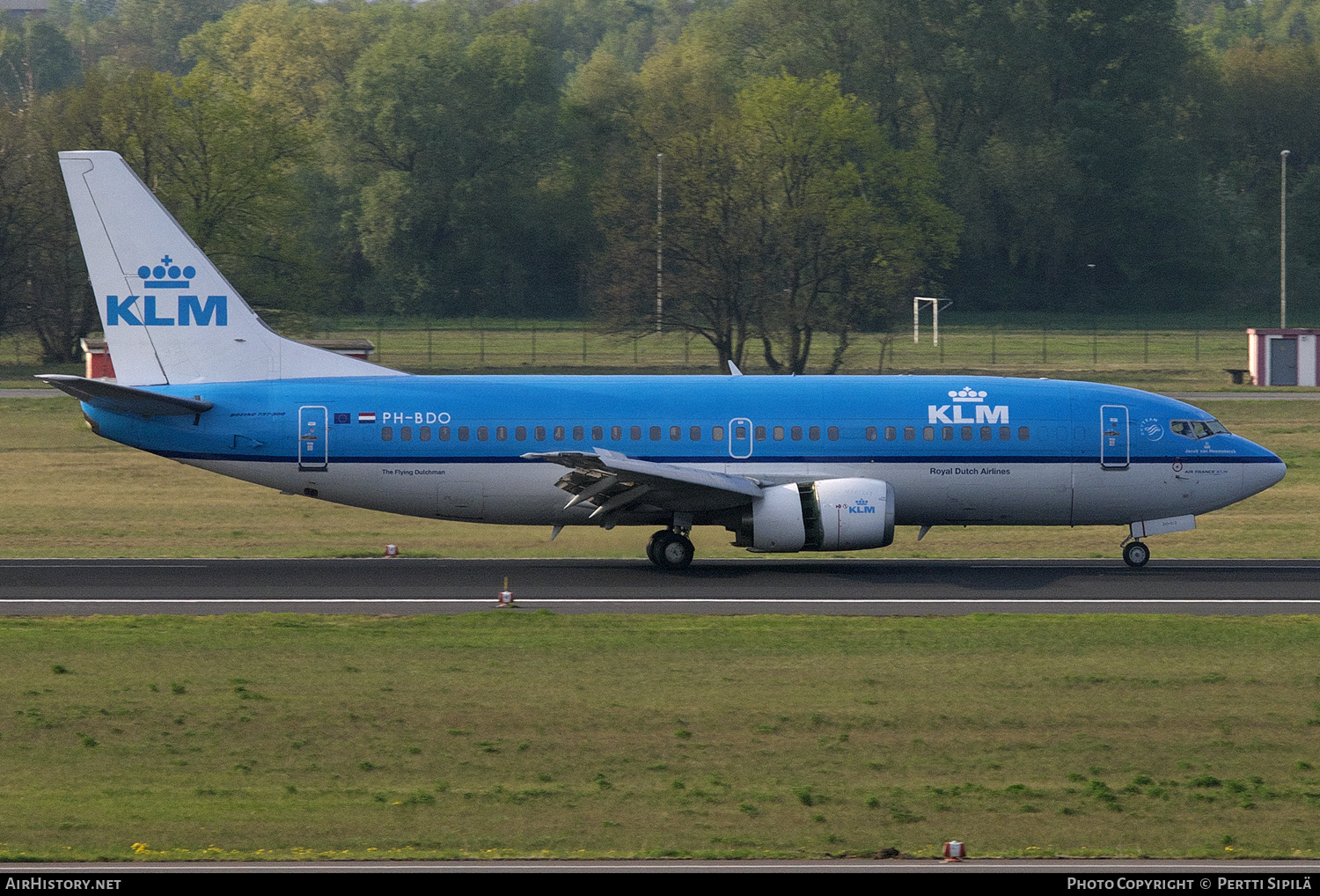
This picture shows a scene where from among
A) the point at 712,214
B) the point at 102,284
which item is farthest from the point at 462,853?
the point at 712,214

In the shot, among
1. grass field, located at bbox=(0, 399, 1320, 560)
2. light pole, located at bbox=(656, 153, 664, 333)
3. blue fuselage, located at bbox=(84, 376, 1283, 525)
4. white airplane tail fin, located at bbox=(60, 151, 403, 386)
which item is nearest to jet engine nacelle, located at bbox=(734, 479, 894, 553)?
blue fuselage, located at bbox=(84, 376, 1283, 525)

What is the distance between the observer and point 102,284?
3338 centimetres

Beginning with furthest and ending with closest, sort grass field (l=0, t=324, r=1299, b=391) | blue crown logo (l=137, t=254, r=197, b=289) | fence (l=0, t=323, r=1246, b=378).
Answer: fence (l=0, t=323, r=1246, b=378), grass field (l=0, t=324, r=1299, b=391), blue crown logo (l=137, t=254, r=197, b=289)

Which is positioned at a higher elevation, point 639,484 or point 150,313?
point 150,313

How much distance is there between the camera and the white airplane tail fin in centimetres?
3322

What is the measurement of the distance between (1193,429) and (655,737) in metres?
18.8

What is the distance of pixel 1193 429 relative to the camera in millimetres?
32719

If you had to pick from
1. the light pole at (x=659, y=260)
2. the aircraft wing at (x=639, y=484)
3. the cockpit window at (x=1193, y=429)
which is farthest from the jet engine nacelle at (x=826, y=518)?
the light pole at (x=659, y=260)

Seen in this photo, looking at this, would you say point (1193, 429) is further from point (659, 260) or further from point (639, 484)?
point (659, 260)

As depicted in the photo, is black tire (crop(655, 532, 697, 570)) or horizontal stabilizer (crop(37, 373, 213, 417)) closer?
horizontal stabilizer (crop(37, 373, 213, 417))

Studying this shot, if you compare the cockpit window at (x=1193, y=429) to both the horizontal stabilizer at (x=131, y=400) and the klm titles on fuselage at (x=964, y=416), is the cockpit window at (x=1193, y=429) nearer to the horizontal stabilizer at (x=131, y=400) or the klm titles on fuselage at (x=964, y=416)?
the klm titles on fuselage at (x=964, y=416)

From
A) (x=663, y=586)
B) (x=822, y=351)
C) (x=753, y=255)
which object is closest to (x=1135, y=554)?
(x=663, y=586)

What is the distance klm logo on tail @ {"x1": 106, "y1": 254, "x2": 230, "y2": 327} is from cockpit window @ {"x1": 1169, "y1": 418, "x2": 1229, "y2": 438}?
2048 centimetres

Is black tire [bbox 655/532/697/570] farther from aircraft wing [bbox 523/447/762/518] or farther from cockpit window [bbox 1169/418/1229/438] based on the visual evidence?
cockpit window [bbox 1169/418/1229/438]
